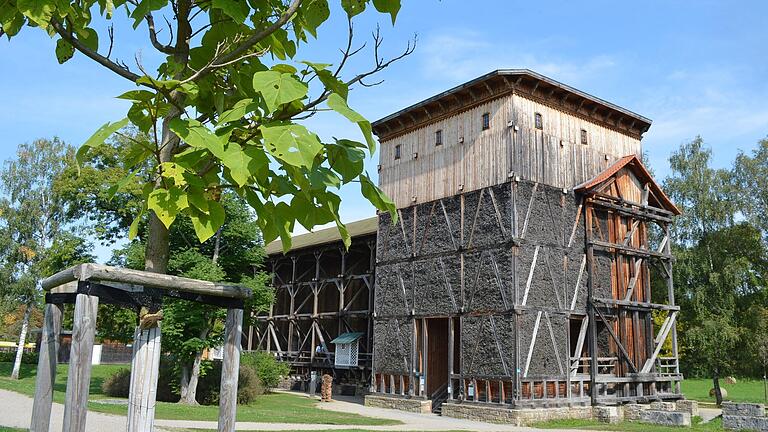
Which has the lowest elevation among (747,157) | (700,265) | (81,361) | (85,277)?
(81,361)

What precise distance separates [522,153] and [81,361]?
68.9ft

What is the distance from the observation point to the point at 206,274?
22.5m

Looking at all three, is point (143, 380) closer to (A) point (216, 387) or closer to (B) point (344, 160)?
(B) point (344, 160)

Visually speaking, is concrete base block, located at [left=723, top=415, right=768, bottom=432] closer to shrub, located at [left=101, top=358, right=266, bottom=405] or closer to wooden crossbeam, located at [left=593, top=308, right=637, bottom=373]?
wooden crossbeam, located at [left=593, top=308, right=637, bottom=373]

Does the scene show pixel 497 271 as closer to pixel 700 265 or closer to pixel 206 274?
pixel 206 274

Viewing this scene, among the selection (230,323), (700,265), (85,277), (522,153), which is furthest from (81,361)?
(700,265)

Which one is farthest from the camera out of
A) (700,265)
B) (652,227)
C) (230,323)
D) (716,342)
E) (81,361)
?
(652,227)

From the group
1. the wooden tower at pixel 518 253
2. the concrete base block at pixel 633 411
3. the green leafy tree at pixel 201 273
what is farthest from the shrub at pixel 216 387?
the concrete base block at pixel 633 411

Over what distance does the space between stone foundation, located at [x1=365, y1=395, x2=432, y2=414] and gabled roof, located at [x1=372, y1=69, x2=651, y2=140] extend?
11230 millimetres

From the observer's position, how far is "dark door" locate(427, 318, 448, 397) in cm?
2598

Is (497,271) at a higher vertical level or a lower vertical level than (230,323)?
higher

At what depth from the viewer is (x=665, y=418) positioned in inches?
839

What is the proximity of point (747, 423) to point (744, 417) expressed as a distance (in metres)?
0.18

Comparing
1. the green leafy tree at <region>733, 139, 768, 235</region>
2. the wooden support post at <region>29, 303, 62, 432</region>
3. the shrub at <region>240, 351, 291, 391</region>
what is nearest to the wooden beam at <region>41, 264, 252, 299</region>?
the wooden support post at <region>29, 303, 62, 432</region>
